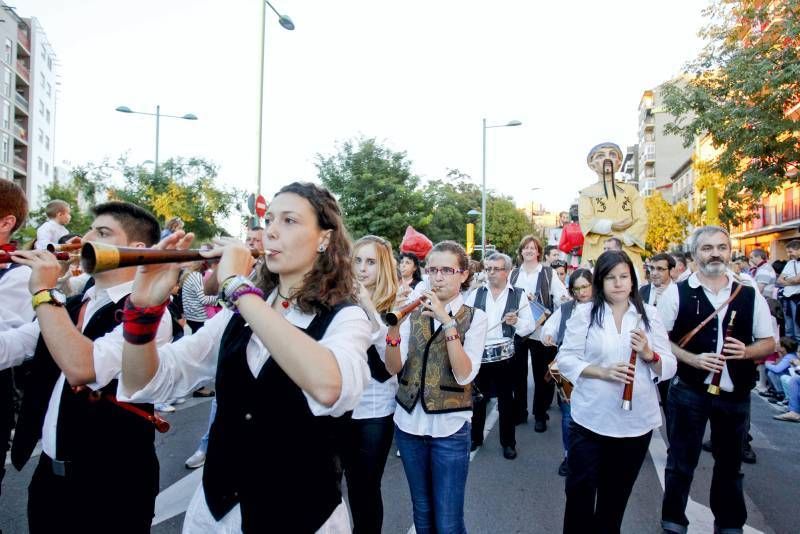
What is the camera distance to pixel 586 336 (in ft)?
11.6

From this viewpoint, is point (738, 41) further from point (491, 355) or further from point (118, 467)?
point (118, 467)

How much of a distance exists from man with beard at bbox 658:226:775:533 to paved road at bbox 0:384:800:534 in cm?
39

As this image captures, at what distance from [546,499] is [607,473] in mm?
1350

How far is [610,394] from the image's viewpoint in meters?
3.29

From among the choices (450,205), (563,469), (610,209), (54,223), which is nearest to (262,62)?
(54,223)

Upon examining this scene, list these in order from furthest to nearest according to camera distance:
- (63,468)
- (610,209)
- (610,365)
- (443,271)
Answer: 1. (610,209)
2. (443,271)
3. (610,365)
4. (63,468)

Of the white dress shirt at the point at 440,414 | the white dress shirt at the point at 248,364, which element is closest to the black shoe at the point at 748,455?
the white dress shirt at the point at 440,414

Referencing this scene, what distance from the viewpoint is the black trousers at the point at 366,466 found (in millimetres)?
3080

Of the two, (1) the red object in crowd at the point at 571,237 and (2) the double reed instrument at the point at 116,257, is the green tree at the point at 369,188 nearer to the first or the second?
(1) the red object in crowd at the point at 571,237

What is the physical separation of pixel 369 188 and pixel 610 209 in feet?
59.7

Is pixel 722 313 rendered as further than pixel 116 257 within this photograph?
Yes

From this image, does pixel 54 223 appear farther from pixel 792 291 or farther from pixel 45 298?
pixel 792 291

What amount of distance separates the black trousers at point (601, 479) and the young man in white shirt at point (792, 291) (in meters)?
8.67

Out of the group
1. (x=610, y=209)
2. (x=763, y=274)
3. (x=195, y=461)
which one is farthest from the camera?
(x=763, y=274)
